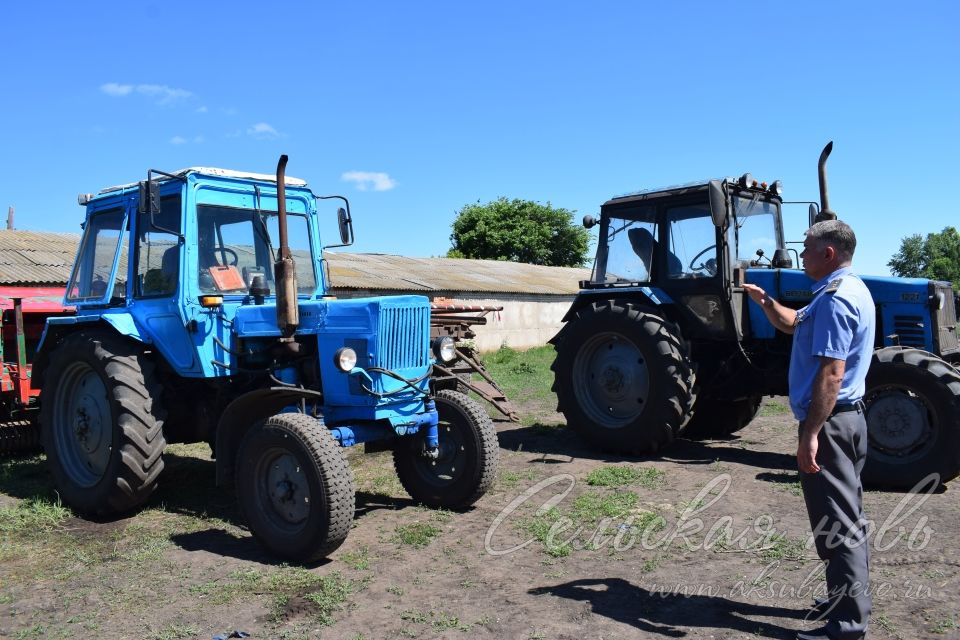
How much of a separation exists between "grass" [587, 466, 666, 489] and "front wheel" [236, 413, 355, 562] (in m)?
2.52

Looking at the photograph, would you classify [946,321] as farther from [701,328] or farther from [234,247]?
[234,247]

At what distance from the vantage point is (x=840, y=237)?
3381 mm

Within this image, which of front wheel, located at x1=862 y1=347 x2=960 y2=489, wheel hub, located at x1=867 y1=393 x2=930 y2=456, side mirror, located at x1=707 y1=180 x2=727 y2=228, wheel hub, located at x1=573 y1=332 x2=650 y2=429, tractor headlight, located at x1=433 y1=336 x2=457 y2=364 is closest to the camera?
tractor headlight, located at x1=433 y1=336 x2=457 y2=364

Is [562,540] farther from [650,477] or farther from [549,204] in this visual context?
[549,204]

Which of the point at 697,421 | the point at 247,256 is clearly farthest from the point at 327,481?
the point at 697,421

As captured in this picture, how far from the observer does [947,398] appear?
5727 millimetres

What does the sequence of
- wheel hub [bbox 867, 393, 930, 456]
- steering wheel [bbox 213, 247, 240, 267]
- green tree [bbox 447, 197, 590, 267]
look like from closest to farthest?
steering wheel [bbox 213, 247, 240, 267]
wheel hub [bbox 867, 393, 930, 456]
green tree [bbox 447, 197, 590, 267]

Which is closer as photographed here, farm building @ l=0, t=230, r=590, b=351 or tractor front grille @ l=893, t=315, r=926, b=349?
tractor front grille @ l=893, t=315, r=926, b=349

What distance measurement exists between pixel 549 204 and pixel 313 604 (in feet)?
129

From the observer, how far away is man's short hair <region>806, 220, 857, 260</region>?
11.1 ft

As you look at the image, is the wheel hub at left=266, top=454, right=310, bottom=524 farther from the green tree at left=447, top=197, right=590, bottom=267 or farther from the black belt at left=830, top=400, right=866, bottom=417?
the green tree at left=447, top=197, right=590, bottom=267

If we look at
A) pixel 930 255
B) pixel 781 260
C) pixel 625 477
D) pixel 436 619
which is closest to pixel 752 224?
pixel 781 260

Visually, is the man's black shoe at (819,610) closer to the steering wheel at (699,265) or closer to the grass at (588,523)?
the grass at (588,523)

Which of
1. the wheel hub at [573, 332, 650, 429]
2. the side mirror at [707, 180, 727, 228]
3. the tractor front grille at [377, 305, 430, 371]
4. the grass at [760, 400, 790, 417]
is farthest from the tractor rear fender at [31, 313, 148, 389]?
the grass at [760, 400, 790, 417]
